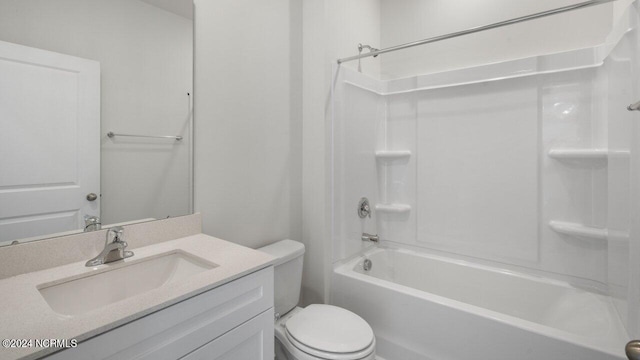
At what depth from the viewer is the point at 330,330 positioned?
4.43 ft

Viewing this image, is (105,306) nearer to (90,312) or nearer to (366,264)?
(90,312)

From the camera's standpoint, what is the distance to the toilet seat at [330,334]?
122cm

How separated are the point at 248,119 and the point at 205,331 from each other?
113 centimetres

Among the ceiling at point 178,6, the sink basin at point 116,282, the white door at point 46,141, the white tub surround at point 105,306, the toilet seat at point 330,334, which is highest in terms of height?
the ceiling at point 178,6

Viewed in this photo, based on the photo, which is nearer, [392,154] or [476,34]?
[476,34]

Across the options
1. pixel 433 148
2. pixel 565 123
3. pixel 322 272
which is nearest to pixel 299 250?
pixel 322 272

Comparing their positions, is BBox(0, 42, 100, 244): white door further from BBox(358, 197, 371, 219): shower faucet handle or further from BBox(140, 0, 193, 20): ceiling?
BBox(358, 197, 371, 219): shower faucet handle

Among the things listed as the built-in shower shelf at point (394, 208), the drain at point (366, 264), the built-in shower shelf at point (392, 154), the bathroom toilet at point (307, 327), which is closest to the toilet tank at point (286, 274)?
the bathroom toilet at point (307, 327)

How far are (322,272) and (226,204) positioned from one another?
784mm

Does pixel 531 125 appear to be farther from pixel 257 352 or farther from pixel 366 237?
pixel 257 352

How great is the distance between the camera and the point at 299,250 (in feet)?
5.51

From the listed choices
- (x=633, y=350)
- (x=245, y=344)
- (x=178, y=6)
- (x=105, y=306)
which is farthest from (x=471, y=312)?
(x=178, y=6)

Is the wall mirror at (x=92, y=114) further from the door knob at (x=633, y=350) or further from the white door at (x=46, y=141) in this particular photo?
the door knob at (x=633, y=350)

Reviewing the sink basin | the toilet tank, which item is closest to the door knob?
the sink basin
